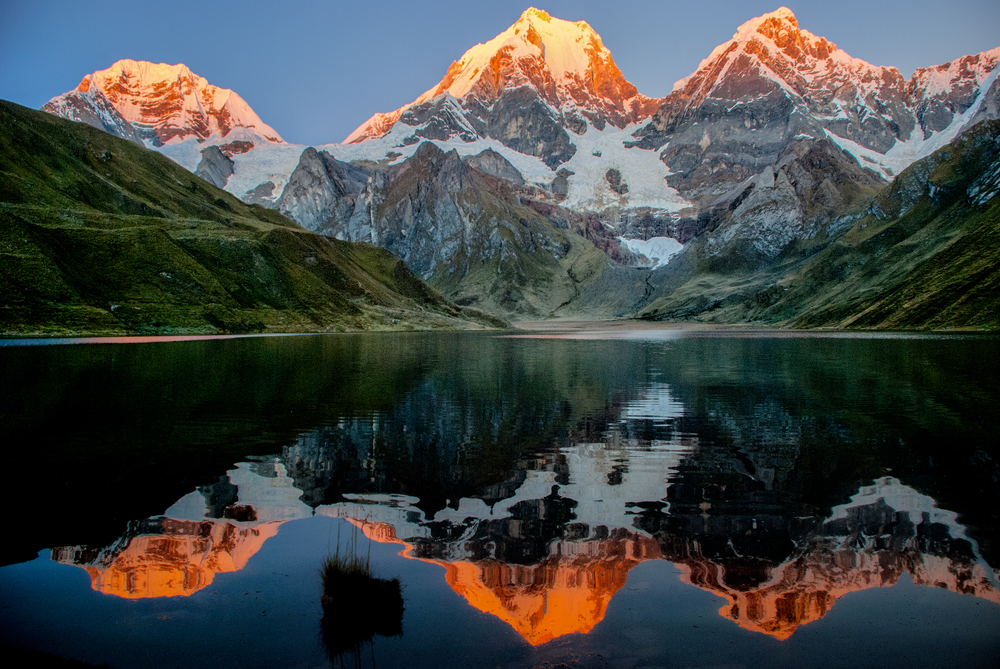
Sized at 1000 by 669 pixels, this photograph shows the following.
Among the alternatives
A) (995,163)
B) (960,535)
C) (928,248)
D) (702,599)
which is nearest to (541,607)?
(702,599)

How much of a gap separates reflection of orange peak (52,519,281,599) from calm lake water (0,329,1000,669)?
2.5 inches

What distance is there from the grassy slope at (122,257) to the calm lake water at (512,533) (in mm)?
96719

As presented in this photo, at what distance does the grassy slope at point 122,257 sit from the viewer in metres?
113

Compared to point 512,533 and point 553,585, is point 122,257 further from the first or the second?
point 553,585

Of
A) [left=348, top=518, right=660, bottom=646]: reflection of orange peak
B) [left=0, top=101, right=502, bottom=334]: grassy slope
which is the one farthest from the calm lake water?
[left=0, top=101, right=502, bottom=334]: grassy slope

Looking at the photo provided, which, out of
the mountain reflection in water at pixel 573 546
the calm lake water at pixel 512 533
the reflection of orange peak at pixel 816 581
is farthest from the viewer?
the mountain reflection in water at pixel 573 546

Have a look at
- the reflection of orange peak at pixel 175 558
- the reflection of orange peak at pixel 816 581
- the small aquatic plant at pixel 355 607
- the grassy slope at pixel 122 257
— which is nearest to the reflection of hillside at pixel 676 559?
the reflection of orange peak at pixel 816 581

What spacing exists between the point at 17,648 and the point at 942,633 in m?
14.2

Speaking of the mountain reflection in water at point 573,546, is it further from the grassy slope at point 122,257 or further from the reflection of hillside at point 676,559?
the grassy slope at point 122,257

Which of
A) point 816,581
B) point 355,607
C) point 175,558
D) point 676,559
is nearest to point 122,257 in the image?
point 175,558

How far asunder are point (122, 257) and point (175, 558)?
145850mm

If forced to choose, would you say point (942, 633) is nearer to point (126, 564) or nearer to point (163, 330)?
point (126, 564)

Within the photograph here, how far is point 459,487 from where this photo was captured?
1833cm

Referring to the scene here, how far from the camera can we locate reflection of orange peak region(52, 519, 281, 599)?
37.8ft
